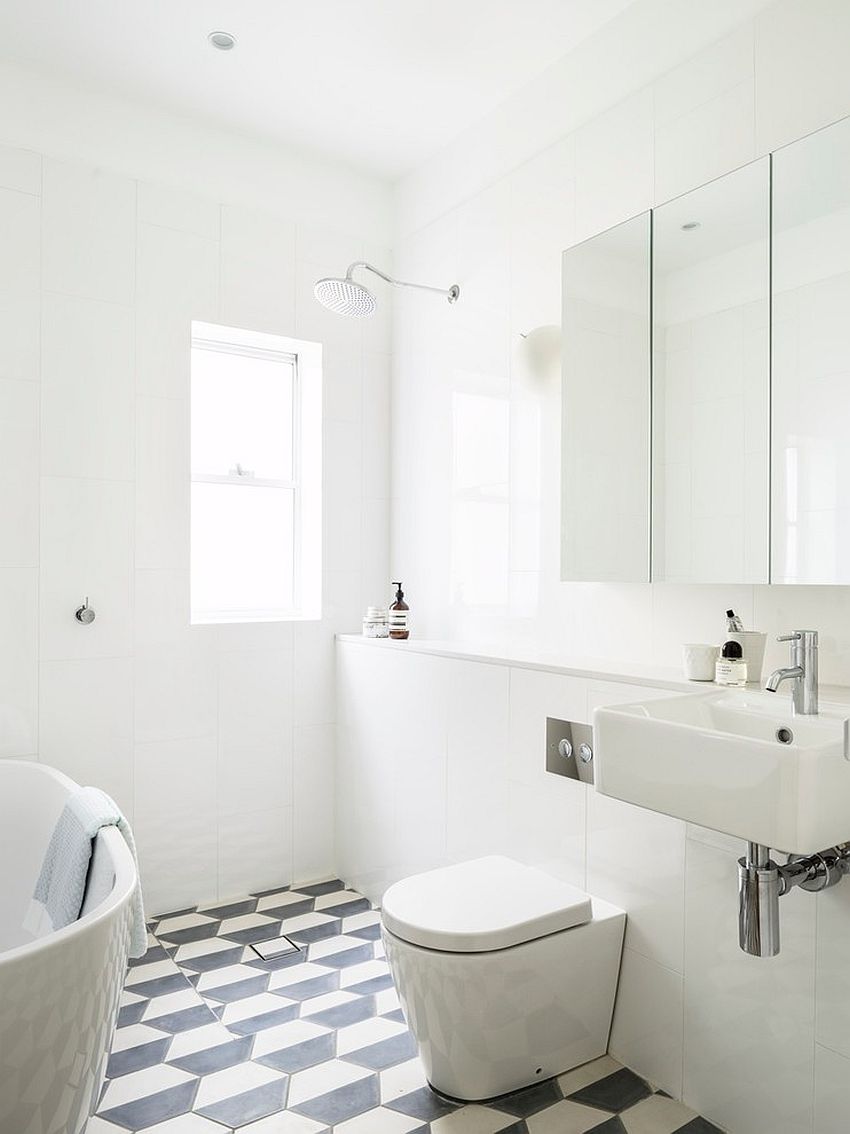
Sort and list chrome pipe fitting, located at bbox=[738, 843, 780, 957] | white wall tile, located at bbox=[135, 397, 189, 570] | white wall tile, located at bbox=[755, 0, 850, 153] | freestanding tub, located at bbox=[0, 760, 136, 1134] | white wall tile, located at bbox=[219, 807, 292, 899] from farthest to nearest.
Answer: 1. white wall tile, located at bbox=[219, 807, 292, 899]
2. white wall tile, located at bbox=[135, 397, 189, 570]
3. white wall tile, located at bbox=[755, 0, 850, 153]
4. chrome pipe fitting, located at bbox=[738, 843, 780, 957]
5. freestanding tub, located at bbox=[0, 760, 136, 1134]

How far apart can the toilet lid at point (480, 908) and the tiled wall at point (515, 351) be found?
0.70 m

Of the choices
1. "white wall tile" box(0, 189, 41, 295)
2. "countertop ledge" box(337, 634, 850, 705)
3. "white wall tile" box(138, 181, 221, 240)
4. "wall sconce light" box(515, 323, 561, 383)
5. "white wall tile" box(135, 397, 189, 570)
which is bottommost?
"countertop ledge" box(337, 634, 850, 705)

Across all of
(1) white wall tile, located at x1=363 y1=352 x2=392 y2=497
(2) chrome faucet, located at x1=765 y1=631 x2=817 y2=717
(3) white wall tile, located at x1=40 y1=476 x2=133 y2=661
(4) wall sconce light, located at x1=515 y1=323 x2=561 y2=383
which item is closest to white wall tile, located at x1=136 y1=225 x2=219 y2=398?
(3) white wall tile, located at x1=40 y1=476 x2=133 y2=661

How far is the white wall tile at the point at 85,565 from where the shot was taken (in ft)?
8.83

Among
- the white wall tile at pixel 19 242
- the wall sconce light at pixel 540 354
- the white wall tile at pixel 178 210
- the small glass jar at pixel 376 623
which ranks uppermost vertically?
the white wall tile at pixel 178 210

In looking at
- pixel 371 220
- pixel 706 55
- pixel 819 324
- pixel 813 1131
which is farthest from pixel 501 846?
pixel 371 220

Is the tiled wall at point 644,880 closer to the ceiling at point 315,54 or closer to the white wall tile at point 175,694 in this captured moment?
the white wall tile at point 175,694

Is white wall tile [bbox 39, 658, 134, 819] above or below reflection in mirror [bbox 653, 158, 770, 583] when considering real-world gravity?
below

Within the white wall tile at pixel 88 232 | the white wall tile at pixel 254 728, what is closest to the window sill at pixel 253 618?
the white wall tile at pixel 254 728

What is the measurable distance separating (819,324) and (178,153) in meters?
2.27

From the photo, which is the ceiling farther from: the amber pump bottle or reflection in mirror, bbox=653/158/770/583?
the amber pump bottle

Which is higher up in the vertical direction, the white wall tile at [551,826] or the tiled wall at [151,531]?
the tiled wall at [151,531]

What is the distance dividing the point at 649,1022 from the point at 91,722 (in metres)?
1.90

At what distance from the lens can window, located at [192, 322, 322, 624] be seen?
318cm
